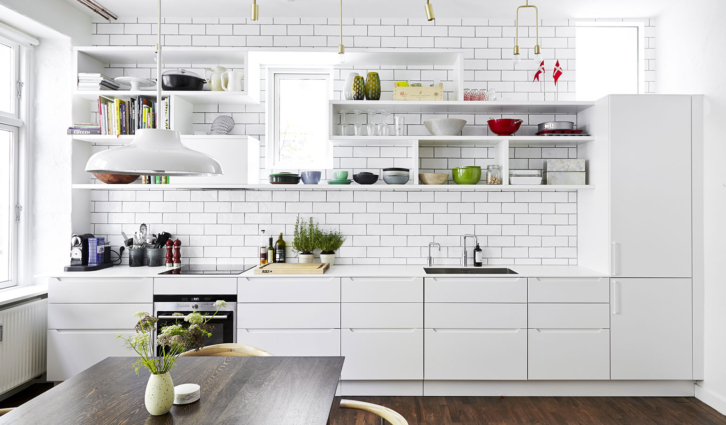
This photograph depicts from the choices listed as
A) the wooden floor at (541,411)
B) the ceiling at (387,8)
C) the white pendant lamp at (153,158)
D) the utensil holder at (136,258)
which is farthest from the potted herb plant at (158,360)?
the ceiling at (387,8)

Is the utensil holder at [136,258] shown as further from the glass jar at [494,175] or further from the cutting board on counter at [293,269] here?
the glass jar at [494,175]

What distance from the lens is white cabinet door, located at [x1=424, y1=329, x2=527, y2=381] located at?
348 centimetres

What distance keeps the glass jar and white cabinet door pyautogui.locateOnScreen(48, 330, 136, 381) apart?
3105 mm

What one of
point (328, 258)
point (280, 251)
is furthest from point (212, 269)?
point (328, 258)

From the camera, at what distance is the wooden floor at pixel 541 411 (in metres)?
3.13

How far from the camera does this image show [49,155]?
151 inches

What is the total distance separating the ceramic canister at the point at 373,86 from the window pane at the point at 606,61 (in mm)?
1899

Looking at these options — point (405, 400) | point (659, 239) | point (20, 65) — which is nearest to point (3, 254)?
point (20, 65)

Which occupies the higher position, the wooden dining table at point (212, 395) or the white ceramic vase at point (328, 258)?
the white ceramic vase at point (328, 258)

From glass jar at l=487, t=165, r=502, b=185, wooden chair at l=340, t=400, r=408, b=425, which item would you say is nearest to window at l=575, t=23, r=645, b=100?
glass jar at l=487, t=165, r=502, b=185

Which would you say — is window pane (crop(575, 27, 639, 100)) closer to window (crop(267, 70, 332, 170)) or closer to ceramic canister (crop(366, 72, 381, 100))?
ceramic canister (crop(366, 72, 381, 100))

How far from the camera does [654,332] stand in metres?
3.47

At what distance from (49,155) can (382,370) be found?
328cm

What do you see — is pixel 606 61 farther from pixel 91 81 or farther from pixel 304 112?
pixel 91 81
